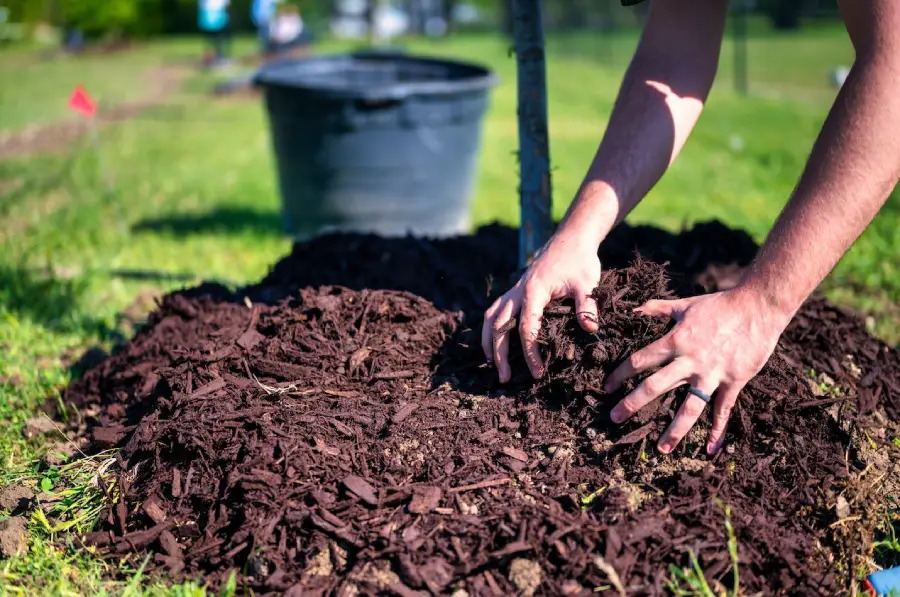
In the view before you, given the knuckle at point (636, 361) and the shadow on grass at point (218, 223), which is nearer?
the knuckle at point (636, 361)

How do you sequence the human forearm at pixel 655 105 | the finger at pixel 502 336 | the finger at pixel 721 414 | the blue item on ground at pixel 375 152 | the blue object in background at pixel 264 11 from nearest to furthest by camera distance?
the finger at pixel 721 414 → the finger at pixel 502 336 → the human forearm at pixel 655 105 → the blue item on ground at pixel 375 152 → the blue object in background at pixel 264 11

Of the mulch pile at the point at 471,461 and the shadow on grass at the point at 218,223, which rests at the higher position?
the mulch pile at the point at 471,461

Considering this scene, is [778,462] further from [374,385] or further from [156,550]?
[156,550]

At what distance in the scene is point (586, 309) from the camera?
7.63ft

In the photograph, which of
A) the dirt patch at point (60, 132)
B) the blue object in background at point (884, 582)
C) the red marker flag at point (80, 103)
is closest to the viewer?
the blue object in background at point (884, 582)

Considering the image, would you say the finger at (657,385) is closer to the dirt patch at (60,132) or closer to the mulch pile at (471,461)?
the mulch pile at (471,461)

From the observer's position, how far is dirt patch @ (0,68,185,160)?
10.5m

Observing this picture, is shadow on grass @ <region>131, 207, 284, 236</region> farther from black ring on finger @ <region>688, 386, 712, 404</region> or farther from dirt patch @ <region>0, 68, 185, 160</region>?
black ring on finger @ <region>688, 386, 712, 404</region>

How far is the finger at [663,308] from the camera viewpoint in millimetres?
2209

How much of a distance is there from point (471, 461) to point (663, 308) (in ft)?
2.46

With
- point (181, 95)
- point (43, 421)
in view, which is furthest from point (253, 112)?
point (43, 421)

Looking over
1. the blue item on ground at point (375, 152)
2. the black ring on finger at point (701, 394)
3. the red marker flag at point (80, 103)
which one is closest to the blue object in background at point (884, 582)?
the black ring on finger at point (701, 394)

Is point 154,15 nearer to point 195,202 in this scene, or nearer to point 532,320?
point 195,202

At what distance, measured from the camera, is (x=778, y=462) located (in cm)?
221
